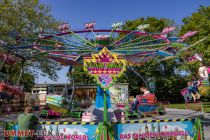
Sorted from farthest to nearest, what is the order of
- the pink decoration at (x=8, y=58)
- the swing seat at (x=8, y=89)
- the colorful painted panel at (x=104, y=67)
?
1. the pink decoration at (x=8, y=58)
2. the swing seat at (x=8, y=89)
3. the colorful painted panel at (x=104, y=67)

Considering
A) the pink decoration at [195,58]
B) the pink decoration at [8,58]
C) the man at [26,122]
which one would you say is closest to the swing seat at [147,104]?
the pink decoration at [195,58]

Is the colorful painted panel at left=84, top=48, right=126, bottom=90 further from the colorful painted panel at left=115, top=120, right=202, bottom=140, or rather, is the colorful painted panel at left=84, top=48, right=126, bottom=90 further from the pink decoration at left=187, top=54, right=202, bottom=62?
the pink decoration at left=187, top=54, right=202, bottom=62

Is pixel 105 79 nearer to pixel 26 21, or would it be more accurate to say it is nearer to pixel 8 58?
pixel 8 58

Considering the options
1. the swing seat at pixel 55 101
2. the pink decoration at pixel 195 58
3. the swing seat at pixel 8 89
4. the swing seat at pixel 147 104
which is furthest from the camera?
the swing seat at pixel 147 104

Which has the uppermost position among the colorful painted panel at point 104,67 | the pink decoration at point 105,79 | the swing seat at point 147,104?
the colorful painted panel at point 104,67

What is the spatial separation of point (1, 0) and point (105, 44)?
779 inches

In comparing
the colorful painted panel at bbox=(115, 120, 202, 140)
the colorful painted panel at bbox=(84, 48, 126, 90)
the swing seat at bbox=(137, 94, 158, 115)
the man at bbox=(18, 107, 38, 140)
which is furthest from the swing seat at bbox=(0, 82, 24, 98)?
the colorful painted panel at bbox=(115, 120, 202, 140)

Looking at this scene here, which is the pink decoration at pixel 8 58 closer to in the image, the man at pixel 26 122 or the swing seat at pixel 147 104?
the swing seat at pixel 147 104

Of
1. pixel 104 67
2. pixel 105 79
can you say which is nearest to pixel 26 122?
pixel 105 79

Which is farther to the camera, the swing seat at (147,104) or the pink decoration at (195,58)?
the swing seat at (147,104)

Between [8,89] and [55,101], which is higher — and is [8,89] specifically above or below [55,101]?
above

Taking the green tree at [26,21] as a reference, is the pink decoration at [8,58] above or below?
below

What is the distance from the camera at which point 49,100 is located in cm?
1603

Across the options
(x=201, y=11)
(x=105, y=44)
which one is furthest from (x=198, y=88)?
(x=201, y=11)
